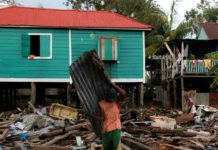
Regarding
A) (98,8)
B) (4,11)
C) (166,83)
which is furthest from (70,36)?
(98,8)

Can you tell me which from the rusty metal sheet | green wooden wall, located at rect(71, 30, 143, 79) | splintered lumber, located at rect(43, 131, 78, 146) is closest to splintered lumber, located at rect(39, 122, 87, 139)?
splintered lumber, located at rect(43, 131, 78, 146)

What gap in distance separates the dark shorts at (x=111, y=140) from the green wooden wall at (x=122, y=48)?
1360 centimetres

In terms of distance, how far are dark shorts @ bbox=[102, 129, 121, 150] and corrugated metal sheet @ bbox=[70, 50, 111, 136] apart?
0.61 m

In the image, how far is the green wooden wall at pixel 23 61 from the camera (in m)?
20.9

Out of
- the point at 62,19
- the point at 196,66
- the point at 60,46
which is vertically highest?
the point at 62,19

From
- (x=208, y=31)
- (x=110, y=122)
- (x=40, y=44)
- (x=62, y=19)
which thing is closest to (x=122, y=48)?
(x=62, y=19)

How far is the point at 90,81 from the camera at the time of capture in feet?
30.0

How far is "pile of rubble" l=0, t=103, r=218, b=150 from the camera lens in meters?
13.2

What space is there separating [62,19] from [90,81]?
1382 cm

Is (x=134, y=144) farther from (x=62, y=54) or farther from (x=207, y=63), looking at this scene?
(x=207, y=63)

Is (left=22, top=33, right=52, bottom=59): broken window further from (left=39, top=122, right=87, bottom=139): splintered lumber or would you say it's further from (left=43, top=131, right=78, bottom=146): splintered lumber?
(left=43, top=131, right=78, bottom=146): splintered lumber

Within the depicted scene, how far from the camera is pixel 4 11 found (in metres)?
22.5

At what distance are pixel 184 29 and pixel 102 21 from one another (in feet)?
32.9

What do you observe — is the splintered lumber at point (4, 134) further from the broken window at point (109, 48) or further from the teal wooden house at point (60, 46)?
the broken window at point (109, 48)
